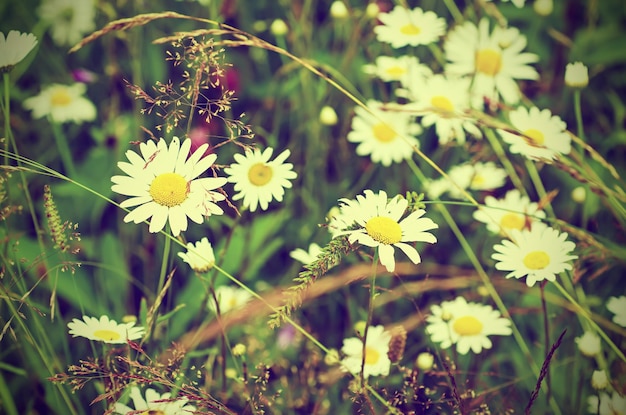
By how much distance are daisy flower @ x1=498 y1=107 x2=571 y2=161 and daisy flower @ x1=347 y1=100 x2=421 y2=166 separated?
16 centimetres

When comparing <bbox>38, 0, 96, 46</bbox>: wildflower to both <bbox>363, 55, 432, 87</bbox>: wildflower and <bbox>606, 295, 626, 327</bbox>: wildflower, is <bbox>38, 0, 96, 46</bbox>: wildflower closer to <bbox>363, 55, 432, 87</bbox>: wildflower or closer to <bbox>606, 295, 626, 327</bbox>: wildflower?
<bbox>363, 55, 432, 87</bbox>: wildflower

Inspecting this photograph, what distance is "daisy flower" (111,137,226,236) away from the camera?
23.3 inches

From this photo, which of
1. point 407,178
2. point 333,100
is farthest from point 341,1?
point 407,178

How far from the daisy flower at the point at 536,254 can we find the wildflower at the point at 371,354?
0.17 m

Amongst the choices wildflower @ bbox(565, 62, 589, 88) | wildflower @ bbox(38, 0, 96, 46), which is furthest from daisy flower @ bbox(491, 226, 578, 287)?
wildflower @ bbox(38, 0, 96, 46)

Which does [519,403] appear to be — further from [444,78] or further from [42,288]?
[42,288]

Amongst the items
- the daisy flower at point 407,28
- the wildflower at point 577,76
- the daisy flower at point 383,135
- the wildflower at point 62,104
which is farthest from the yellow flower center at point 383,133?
the wildflower at point 62,104

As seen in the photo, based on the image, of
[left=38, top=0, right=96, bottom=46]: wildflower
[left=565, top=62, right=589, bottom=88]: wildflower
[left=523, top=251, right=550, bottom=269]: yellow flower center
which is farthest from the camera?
[left=38, top=0, right=96, bottom=46]: wildflower

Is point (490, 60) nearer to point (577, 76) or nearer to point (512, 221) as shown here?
point (577, 76)

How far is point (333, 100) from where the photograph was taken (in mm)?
1134

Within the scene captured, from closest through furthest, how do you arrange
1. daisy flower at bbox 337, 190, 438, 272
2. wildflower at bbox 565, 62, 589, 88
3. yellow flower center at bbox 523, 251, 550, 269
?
1. daisy flower at bbox 337, 190, 438, 272
2. yellow flower center at bbox 523, 251, 550, 269
3. wildflower at bbox 565, 62, 589, 88

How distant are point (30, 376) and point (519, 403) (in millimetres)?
630

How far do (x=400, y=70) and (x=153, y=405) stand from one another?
66 cm

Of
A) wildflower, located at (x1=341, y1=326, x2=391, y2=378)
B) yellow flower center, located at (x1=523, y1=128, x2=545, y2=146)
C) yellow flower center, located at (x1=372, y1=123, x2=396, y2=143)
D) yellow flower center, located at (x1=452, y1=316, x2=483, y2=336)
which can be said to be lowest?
wildflower, located at (x1=341, y1=326, x2=391, y2=378)
